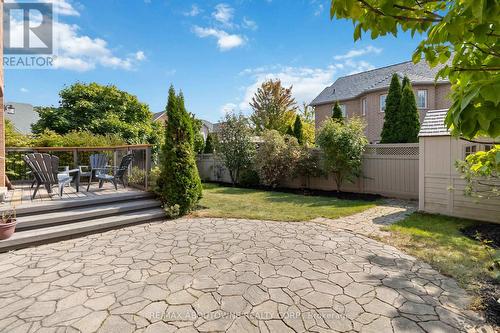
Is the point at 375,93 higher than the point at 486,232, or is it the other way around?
the point at 375,93

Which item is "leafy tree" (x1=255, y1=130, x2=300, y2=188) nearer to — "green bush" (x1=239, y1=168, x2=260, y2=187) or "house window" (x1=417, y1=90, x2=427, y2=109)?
"green bush" (x1=239, y1=168, x2=260, y2=187)

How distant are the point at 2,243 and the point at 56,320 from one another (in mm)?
2714

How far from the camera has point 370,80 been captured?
1981 centimetres

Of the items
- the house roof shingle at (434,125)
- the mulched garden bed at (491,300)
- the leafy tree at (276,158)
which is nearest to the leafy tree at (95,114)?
the leafy tree at (276,158)

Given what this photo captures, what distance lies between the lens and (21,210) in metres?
4.89

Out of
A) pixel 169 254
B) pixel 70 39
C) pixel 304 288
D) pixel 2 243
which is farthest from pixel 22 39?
pixel 304 288

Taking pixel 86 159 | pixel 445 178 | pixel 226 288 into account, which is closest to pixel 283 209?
pixel 445 178

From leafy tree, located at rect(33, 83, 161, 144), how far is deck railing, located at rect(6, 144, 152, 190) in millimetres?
4666

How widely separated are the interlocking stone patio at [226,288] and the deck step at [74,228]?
190 mm

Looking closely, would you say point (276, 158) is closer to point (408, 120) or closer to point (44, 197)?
point (408, 120)

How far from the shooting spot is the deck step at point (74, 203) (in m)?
4.97

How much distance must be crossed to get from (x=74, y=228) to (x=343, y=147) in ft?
26.8

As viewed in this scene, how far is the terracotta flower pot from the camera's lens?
415 cm

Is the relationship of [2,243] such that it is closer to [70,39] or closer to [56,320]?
[56,320]
